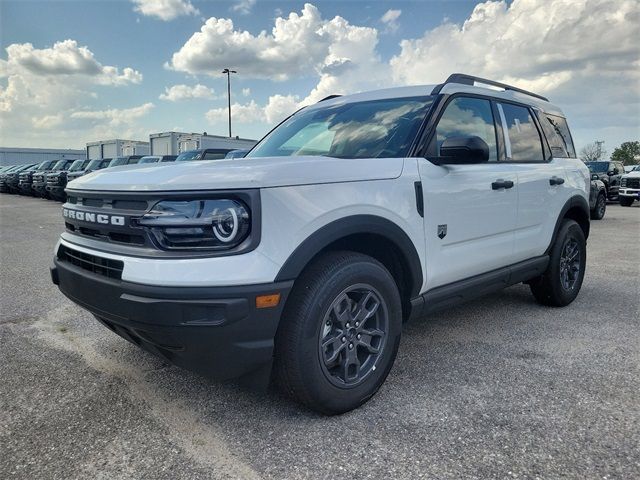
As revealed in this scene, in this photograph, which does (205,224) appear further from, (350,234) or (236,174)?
(350,234)

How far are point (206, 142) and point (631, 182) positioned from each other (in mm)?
18184

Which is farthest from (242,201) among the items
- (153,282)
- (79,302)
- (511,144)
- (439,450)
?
(511,144)

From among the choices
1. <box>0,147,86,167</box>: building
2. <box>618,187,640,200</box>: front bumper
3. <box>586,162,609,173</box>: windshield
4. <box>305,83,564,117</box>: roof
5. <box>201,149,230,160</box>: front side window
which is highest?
<box>0,147,86,167</box>: building

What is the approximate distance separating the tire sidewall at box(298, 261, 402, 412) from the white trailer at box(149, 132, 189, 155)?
23.3 metres

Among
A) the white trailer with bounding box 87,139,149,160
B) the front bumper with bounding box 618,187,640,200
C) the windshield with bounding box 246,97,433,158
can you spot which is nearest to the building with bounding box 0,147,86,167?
the white trailer with bounding box 87,139,149,160

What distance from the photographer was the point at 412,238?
2.94m

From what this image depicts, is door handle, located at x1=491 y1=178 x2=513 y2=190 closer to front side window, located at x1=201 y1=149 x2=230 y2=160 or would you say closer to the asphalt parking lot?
the asphalt parking lot

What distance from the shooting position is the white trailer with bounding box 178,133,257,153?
2355cm

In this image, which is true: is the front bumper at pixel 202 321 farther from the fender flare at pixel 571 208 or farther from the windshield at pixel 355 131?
the fender flare at pixel 571 208

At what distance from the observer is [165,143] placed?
25875mm

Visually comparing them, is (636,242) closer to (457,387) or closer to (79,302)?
(457,387)

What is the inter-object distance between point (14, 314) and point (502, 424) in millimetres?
4284

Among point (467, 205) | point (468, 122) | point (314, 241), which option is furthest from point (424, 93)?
point (314, 241)

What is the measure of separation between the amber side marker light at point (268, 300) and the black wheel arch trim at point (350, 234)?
0.25 ft
